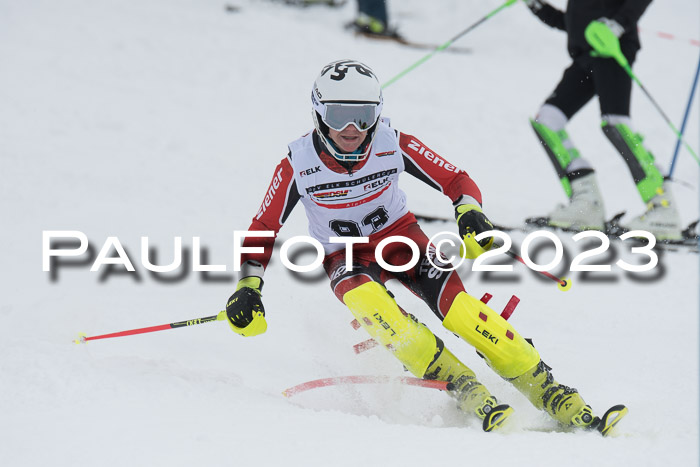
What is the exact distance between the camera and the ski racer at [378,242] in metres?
3.39

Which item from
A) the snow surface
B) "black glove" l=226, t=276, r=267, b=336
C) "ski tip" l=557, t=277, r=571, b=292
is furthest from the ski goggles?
the snow surface

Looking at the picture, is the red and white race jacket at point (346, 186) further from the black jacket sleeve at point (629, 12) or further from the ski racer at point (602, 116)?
the black jacket sleeve at point (629, 12)

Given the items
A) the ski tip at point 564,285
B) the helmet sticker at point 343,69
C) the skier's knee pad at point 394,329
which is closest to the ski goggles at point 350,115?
the helmet sticker at point 343,69

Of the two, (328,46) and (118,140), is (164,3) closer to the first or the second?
(328,46)

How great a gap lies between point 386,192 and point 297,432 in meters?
1.55

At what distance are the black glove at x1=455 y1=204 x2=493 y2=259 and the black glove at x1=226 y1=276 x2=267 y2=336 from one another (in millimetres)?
1071

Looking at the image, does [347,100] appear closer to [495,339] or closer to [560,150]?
[495,339]

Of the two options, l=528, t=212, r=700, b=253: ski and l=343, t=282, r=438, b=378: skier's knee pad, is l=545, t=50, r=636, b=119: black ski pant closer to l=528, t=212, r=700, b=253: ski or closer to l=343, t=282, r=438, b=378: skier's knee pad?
l=528, t=212, r=700, b=253: ski

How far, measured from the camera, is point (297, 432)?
282 cm

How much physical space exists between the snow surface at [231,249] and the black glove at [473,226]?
80 centimetres

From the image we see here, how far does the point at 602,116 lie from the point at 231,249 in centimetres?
316

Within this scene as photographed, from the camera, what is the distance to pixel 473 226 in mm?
3574

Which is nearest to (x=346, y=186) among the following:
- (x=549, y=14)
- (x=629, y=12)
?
(x=629, y=12)

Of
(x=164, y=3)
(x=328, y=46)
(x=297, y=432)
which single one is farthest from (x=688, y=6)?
(x=297, y=432)
